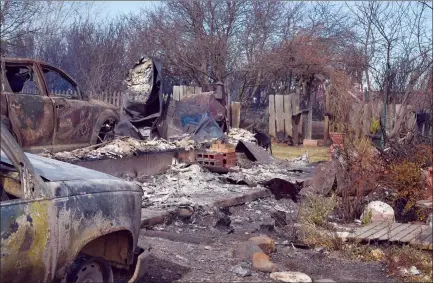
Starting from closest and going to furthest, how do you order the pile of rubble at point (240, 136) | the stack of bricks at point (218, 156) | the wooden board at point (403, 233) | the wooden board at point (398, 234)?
the wooden board at point (398, 234), the wooden board at point (403, 233), the stack of bricks at point (218, 156), the pile of rubble at point (240, 136)

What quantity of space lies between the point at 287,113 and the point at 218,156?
411 inches

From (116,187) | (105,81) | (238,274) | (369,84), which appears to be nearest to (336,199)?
(238,274)

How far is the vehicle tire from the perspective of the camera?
4.34 meters

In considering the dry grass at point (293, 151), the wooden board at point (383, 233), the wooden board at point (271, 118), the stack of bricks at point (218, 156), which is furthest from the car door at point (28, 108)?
the wooden board at point (271, 118)

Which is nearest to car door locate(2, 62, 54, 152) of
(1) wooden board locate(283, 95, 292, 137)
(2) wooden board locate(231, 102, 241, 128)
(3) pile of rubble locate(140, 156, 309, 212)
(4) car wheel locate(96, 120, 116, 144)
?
(4) car wheel locate(96, 120, 116, 144)

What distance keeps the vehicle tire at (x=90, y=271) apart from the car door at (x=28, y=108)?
5458mm

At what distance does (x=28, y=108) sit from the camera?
9766 mm

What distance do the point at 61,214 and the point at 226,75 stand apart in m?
20.9

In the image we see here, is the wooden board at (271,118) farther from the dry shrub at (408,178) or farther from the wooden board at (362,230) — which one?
the wooden board at (362,230)

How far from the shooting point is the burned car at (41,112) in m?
9.55

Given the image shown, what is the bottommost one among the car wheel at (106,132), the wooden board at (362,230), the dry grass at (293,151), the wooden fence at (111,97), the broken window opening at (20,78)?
Result: the dry grass at (293,151)

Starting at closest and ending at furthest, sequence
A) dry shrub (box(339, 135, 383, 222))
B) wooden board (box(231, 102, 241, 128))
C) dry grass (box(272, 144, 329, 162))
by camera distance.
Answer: dry shrub (box(339, 135, 383, 222)), dry grass (box(272, 144, 329, 162)), wooden board (box(231, 102, 241, 128))

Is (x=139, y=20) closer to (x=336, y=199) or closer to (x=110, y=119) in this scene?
(x=110, y=119)

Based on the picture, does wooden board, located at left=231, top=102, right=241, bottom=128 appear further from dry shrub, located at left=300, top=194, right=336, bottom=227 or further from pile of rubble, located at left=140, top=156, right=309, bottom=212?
dry shrub, located at left=300, top=194, right=336, bottom=227
